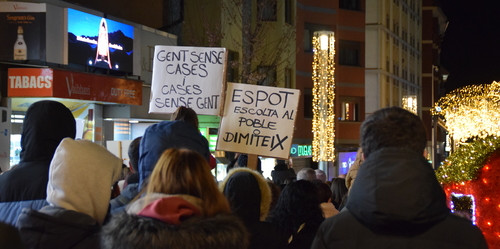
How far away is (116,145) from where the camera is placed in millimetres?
16547

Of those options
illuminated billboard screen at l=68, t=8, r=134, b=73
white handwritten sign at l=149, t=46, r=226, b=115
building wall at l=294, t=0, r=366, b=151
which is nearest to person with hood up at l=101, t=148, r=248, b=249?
white handwritten sign at l=149, t=46, r=226, b=115

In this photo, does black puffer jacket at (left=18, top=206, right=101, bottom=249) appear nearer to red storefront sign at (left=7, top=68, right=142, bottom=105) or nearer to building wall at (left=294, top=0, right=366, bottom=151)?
red storefront sign at (left=7, top=68, right=142, bottom=105)

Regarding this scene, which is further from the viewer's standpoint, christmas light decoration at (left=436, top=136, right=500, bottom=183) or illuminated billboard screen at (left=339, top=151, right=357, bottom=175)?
illuminated billboard screen at (left=339, top=151, right=357, bottom=175)

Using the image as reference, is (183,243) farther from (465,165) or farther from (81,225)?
(465,165)

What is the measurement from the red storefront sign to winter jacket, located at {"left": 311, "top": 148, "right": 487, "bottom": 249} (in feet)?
56.1

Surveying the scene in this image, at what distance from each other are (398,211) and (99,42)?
19.7 metres

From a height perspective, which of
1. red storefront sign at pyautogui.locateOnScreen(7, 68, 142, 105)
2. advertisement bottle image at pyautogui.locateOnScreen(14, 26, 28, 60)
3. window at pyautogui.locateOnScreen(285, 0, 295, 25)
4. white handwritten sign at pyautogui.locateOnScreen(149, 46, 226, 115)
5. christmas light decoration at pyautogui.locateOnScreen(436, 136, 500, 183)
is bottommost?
christmas light decoration at pyautogui.locateOnScreen(436, 136, 500, 183)

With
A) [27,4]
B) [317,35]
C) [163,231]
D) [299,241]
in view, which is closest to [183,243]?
[163,231]

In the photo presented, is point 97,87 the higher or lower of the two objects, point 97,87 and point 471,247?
the higher

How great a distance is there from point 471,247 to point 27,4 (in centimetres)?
1834

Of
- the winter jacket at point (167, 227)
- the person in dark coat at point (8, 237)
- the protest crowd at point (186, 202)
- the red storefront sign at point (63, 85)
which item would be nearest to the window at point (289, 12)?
the red storefront sign at point (63, 85)

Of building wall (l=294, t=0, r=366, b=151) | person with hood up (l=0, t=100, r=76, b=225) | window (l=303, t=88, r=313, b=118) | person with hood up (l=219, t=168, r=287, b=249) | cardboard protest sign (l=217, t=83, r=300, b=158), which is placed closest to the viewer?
person with hood up (l=0, t=100, r=76, b=225)

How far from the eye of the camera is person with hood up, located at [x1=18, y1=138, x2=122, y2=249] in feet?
12.5

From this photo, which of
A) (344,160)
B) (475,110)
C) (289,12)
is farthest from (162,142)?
(344,160)
